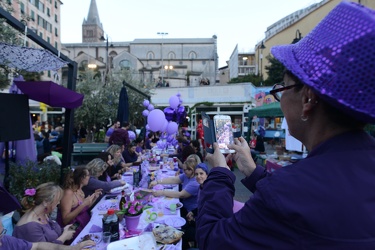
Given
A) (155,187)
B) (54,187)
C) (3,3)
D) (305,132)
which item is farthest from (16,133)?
(3,3)

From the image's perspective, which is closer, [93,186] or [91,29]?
[93,186]

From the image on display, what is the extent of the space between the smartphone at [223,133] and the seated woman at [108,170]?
144 inches

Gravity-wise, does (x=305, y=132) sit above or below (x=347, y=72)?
below

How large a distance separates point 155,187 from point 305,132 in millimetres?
4031

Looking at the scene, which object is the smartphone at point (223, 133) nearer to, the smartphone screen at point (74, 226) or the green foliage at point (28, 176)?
the smartphone screen at point (74, 226)

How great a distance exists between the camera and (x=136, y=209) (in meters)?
2.91

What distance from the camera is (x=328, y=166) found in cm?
71

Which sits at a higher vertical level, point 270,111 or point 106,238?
point 270,111

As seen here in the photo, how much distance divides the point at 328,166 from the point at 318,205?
0.12 meters

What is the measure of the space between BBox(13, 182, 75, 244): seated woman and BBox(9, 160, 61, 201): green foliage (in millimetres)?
1848

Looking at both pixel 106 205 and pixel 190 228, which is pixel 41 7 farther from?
pixel 190 228

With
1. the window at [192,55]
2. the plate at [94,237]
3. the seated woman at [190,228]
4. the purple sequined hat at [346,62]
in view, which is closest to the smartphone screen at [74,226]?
the plate at [94,237]

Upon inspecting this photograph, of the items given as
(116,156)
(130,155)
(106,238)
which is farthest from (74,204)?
(130,155)

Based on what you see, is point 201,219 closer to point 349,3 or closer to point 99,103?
point 349,3
